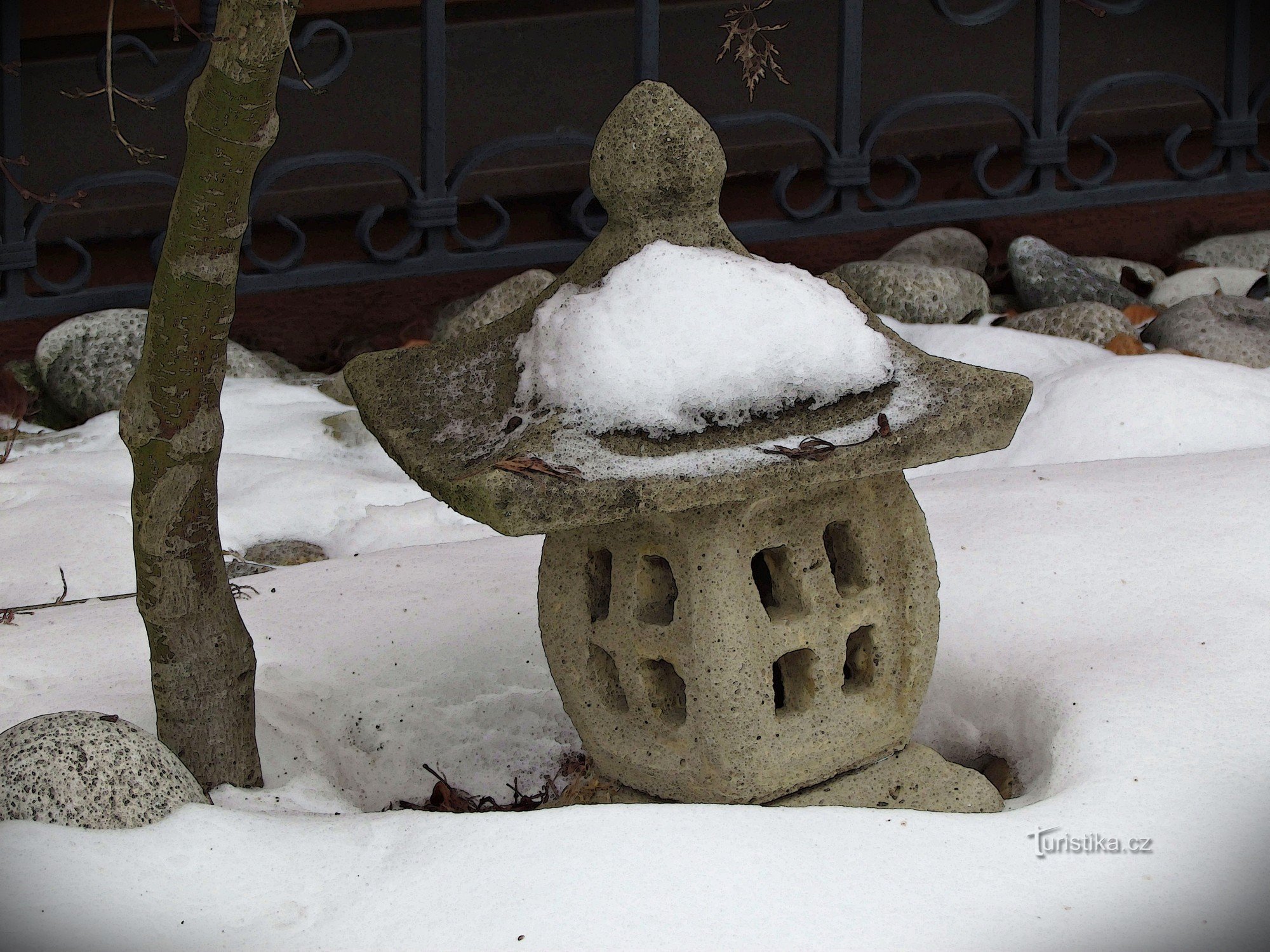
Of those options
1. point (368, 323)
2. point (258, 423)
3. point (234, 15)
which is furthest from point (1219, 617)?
point (368, 323)

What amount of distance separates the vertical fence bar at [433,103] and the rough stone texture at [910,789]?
221 centimetres

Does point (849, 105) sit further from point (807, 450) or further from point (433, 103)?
point (807, 450)

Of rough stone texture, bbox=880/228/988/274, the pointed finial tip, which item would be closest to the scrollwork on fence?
the pointed finial tip

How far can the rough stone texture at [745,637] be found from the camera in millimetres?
2062

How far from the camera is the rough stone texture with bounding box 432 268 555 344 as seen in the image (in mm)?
4766

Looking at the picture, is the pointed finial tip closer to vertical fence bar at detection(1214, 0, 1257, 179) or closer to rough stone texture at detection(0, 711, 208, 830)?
rough stone texture at detection(0, 711, 208, 830)

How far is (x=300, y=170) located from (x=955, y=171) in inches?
101

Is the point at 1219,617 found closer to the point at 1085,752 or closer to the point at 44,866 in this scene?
the point at 1085,752

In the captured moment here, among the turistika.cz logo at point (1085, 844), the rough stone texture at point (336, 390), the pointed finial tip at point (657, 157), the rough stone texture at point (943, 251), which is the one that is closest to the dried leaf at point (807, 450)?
the pointed finial tip at point (657, 157)

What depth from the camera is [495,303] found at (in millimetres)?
4797

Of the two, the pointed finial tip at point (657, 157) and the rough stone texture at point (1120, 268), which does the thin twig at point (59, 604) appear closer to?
the pointed finial tip at point (657, 157)

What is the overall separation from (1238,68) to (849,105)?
4.63ft

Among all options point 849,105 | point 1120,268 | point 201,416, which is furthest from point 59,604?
point 1120,268

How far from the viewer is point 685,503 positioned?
6.04ft
